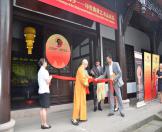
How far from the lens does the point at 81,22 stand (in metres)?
9.48

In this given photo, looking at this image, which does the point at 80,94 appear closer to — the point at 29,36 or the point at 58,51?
the point at 58,51

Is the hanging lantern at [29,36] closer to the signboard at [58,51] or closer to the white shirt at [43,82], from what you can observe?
the signboard at [58,51]

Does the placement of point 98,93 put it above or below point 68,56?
below

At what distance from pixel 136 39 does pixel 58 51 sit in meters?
6.92

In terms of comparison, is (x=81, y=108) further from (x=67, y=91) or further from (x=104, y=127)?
(x=67, y=91)

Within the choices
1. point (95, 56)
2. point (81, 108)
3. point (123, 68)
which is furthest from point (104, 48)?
point (81, 108)

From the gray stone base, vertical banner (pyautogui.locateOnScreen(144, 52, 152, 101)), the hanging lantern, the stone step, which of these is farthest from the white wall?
the gray stone base

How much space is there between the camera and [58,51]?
8664mm

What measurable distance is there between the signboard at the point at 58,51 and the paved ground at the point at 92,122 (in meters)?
1.64

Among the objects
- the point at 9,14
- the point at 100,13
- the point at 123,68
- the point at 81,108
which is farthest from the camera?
the point at 123,68

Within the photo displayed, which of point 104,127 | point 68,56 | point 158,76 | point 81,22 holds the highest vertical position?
point 81,22

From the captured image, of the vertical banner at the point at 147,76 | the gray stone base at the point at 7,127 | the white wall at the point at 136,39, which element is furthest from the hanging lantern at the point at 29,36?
the white wall at the point at 136,39

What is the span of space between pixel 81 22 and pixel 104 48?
1.88 meters

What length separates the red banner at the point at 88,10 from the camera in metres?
6.55
